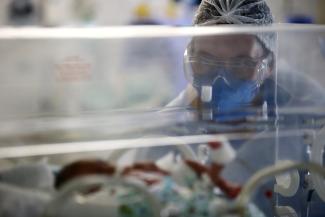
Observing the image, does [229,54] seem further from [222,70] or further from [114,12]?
[114,12]

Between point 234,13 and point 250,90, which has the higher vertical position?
point 234,13

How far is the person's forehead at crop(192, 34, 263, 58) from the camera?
852mm

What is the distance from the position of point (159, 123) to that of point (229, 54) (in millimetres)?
182

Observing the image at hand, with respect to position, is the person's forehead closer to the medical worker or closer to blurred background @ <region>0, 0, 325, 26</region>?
the medical worker

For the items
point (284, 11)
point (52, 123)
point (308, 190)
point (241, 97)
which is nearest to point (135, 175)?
point (52, 123)

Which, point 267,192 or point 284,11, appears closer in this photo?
point 267,192

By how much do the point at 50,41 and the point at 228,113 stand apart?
0.31 meters

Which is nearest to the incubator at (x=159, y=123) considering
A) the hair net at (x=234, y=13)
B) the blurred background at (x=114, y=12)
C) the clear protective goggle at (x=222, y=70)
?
the clear protective goggle at (x=222, y=70)

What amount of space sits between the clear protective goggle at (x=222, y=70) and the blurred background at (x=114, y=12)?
3.37 feet

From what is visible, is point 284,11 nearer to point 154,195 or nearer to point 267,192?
point 267,192

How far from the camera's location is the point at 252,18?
1102 mm

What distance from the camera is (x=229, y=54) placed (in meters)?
0.89

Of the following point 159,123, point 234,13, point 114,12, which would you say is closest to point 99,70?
point 159,123

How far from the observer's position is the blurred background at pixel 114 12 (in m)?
1.97
